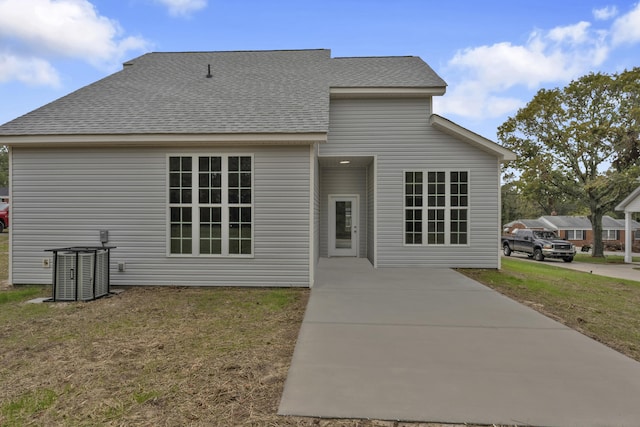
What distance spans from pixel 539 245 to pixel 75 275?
22618mm

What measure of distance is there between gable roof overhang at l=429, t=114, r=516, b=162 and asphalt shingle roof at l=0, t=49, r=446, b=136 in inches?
39.7

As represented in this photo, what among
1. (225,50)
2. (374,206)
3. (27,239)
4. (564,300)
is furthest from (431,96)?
(27,239)

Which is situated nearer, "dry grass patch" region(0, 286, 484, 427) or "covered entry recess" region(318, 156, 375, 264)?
"dry grass patch" region(0, 286, 484, 427)

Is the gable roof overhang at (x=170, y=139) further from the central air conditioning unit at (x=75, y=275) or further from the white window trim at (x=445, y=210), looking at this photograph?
the white window trim at (x=445, y=210)

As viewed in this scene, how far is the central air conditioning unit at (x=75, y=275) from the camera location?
19.5ft

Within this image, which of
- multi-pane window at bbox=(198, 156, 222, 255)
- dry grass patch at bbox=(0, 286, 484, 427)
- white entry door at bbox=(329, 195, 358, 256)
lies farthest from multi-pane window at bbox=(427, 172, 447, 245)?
multi-pane window at bbox=(198, 156, 222, 255)

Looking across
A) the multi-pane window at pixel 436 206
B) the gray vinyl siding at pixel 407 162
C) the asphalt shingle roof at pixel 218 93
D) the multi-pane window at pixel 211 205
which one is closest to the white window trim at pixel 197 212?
the multi-pane window at pixel 211 205

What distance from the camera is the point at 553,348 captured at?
12.3 feet

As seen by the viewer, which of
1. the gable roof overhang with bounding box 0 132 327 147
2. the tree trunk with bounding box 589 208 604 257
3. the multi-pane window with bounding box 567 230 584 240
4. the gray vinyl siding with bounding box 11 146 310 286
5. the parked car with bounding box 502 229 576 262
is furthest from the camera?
the multi-pane window with bounding box 567 230 584 240

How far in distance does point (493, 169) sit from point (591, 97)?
55.9 feet

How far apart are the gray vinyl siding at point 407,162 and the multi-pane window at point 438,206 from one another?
0.17 m

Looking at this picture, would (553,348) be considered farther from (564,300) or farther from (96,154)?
(96,154)

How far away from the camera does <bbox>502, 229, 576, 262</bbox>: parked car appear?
19453 millimetres

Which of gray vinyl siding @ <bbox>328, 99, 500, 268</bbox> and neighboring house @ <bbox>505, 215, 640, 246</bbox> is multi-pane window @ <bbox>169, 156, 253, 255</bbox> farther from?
neighboring house @ <bbox>505, 215, 640, 246</bbox>
